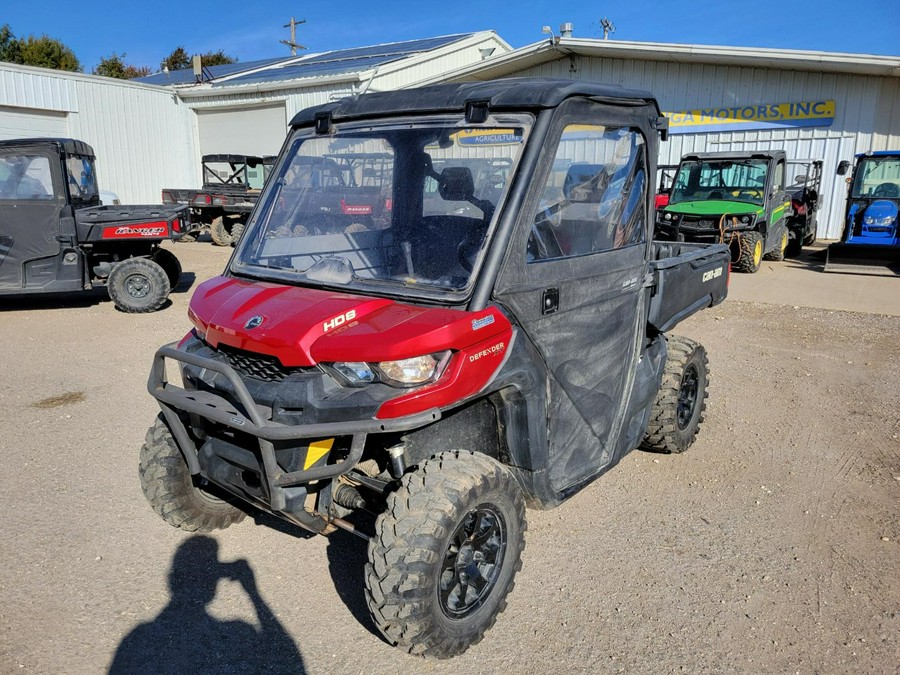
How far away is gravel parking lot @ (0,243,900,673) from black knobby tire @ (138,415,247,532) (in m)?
0.26

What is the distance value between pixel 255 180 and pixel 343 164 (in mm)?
16081

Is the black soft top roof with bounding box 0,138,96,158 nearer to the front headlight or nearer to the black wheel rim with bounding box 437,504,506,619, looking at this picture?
the front headlight

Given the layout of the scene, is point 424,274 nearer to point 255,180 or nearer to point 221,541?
point 221,541

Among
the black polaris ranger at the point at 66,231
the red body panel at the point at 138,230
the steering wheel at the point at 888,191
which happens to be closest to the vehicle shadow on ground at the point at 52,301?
the black polaris ranger at the point at 66,231

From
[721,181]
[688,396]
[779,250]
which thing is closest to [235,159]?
[721,181]

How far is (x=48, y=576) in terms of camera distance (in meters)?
3.46

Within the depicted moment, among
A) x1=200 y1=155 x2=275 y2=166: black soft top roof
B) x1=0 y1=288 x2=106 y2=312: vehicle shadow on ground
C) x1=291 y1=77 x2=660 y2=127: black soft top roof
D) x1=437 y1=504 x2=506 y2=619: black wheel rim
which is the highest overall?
x1=200 y1=155 x2=275 y2=166: black soft top roof

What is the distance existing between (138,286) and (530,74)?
596 inches

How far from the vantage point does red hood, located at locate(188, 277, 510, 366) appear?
263cm

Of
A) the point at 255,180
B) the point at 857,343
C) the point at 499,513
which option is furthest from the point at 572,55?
the point at 499,513

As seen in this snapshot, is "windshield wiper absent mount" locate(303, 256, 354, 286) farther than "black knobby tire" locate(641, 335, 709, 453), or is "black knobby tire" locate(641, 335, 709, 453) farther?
"black knobby tire" locate(641, 335, 709, 453)

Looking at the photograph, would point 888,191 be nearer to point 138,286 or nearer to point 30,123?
point 138,286

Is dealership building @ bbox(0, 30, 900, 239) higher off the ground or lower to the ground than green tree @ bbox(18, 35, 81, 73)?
lower

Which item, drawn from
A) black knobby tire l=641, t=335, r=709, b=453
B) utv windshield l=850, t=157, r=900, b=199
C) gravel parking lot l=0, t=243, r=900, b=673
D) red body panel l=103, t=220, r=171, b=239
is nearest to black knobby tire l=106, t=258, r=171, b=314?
red body panel l=103, t=220, r=171, b=239
